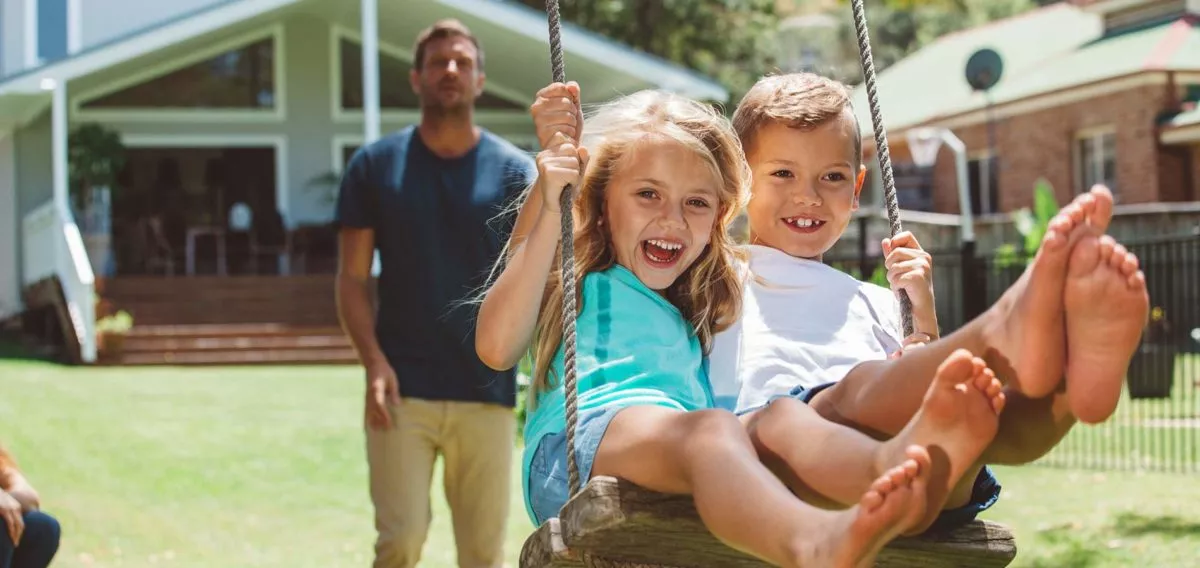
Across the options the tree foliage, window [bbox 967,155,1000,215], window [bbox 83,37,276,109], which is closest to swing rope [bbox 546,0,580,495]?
window [bbox 83,37,276,109]

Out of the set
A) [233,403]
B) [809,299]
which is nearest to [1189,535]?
[809,299]

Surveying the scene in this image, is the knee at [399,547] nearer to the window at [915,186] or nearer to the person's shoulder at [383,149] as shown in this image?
the person's shoulder at [383,149]

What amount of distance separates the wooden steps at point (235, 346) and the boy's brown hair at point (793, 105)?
572 inches

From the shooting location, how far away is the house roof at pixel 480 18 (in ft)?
62.2

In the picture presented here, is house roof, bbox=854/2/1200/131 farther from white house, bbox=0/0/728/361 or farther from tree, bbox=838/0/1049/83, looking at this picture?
tree, bbox=838/0/1049/83

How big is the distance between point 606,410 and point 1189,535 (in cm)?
527

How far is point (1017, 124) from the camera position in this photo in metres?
23.1

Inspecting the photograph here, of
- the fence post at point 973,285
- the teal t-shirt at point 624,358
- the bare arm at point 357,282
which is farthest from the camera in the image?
the fence post at point 973,285

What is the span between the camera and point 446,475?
198 inches

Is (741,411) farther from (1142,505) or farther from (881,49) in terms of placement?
(881,49)

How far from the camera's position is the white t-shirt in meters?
3.07

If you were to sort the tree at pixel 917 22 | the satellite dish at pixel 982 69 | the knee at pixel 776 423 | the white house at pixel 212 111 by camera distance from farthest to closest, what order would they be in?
1. the tree at pixel 917 22
2. the white house at pixel 212 111
3. the satellite dish at pixel 982 69
4. the knee at pixel 776 423

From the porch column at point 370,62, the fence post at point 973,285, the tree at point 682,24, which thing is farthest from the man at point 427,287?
the tree at point 682,24

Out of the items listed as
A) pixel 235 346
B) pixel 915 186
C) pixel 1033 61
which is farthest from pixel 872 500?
pixel 915 186
